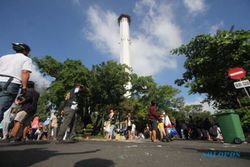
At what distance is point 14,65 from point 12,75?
9.2 inches

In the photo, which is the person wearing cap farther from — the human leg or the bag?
the bag

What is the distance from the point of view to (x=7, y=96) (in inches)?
156

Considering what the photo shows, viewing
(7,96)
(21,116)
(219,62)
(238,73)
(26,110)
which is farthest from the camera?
(219,62)

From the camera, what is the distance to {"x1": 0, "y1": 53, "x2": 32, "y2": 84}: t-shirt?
421cm

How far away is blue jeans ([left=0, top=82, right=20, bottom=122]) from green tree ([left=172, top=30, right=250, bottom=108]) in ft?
41.8

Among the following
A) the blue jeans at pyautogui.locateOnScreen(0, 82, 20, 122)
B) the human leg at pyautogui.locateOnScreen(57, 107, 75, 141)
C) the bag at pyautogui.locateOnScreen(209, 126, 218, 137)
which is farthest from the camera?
the bag at pyautogui.locateOnScreen(209, 126, 218, 137)

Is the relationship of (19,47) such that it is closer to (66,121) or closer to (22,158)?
(22,158)

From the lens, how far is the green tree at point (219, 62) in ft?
45.6

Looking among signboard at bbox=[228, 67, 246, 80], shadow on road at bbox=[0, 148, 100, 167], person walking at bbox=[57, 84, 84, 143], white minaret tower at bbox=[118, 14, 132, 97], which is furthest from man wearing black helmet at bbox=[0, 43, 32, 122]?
white minaret tower at bbox=[118, 14, 132, 97]

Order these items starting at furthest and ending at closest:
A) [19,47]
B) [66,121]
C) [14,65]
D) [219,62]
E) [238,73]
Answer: [219,62], [238,73], [66,121], [19,47], [14,65]

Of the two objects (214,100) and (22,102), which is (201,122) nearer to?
(214,100)

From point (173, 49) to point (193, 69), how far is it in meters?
2.48

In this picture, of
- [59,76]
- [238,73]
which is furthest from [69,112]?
[59,76]

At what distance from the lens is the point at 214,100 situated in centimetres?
1714
